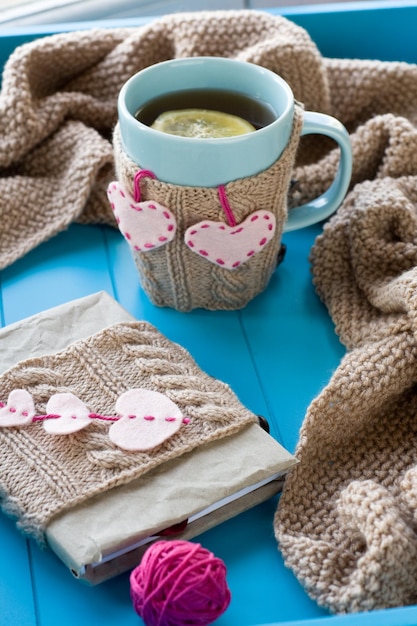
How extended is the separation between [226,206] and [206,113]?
0.36 feet

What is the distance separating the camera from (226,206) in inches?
27.4

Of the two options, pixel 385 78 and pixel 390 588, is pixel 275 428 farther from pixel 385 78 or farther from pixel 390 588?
pixel 385 78

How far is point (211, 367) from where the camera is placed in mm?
747

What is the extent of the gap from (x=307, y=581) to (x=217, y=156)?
0.33 metres

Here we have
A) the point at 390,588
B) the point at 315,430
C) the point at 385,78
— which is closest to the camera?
the point at 390,588

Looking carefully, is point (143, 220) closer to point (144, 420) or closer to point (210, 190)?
point (210, 190)

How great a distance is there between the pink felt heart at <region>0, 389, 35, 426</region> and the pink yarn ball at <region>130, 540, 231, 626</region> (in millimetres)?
153

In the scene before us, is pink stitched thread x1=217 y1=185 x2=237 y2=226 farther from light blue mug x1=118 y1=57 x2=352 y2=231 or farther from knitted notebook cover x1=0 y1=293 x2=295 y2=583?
knitted notebook cover x1=0 y1=293 x2=295 y2=583

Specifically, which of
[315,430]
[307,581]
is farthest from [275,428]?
[307,581]

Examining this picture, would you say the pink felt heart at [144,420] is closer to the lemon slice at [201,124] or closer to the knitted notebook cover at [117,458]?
the knitted notebook cover at [117,458]

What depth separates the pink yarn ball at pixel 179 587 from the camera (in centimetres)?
53

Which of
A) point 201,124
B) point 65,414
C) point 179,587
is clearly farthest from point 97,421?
point 201,124

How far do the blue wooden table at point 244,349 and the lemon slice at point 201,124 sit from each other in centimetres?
17

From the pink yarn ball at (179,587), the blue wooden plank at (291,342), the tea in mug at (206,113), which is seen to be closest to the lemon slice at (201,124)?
the tea in mug at (206,113)
